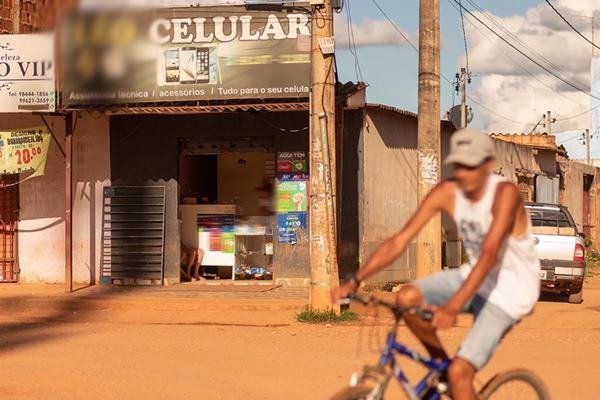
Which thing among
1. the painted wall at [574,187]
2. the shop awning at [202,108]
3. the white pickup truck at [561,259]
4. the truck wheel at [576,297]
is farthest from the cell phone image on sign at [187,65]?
the painted wall at [574,187]

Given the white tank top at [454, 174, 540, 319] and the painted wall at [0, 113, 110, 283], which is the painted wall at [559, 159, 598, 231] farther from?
the white tank top at [454, 174, 540, 319]

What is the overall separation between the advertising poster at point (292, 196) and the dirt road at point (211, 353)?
8.98ft

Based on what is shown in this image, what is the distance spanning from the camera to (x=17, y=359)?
988cm

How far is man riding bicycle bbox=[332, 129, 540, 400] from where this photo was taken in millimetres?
4660

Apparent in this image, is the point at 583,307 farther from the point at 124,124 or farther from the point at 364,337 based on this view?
the point at 124,124

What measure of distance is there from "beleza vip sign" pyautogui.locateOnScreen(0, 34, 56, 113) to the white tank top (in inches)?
463

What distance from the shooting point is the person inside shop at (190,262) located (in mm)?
17469

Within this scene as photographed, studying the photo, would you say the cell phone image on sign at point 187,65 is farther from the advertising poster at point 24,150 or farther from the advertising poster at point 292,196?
the advertising poster at point 24,150

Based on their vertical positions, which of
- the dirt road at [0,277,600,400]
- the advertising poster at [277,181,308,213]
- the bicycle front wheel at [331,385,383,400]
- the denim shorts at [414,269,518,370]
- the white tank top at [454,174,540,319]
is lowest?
the dirt road at [0,277,600,400]

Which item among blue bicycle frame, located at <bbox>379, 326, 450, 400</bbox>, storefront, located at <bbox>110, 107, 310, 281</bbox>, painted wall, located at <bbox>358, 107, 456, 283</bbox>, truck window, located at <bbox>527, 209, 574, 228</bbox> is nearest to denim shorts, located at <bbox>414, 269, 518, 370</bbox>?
blue bicycle frame, located at <bbox>379, 326, 450, 400</bbox>

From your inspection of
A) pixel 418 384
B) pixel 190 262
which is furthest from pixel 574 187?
pixel 418 384

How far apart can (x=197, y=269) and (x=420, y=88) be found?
565cm

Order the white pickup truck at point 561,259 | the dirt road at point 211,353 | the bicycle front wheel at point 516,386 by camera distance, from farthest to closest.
Result: the white pickup truck at point 561,259
the dirt road at point 211,353
the bicycle front wheel at point 516,386

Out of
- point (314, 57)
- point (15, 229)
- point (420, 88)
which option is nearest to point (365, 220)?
point (420, 88)
